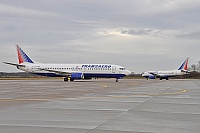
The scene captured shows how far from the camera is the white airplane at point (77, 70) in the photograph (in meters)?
58.2

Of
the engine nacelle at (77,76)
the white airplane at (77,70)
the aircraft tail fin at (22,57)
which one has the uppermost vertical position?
the aircraft tail fin at (22,57)

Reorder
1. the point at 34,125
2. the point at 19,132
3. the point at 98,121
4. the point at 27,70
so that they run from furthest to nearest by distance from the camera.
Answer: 1. the point at 27,70
2. the point at 98,121
3. the point at 34,125
4. the point at 19,132

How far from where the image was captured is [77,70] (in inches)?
2345

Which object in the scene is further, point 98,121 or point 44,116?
point 44,116

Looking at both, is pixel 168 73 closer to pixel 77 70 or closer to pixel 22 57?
pixel 77 70

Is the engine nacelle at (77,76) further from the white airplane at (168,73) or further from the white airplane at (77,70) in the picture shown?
the white airplane at (168,73)

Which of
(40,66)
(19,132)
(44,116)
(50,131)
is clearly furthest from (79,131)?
(40,66)

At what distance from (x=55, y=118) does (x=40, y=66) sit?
2113 inches

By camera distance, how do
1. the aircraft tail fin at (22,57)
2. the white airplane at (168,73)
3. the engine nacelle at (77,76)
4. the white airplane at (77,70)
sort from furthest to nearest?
1. the white airplane at (168,73)
2. the aircraft tail fin at (22,57)
3. the white airplane at (77,70)
4. the engine nacelle at (77,76)

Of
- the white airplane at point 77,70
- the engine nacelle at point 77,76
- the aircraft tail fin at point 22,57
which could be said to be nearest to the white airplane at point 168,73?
the white airplane at point 77,70

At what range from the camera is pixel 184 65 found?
355 feet

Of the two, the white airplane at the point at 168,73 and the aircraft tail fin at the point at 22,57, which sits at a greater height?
the aircraft tail fin at the point at 22,57

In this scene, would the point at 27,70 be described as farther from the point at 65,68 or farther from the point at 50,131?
the point at 50,131

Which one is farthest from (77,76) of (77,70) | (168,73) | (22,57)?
(168,73)
